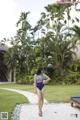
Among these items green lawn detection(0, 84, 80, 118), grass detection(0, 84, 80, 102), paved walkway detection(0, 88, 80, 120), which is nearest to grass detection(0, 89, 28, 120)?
green lawn detection(0, 84, 80, 118)

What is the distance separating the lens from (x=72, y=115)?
13070 millimetres

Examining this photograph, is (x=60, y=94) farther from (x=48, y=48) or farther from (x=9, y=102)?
(x=48, y=48)

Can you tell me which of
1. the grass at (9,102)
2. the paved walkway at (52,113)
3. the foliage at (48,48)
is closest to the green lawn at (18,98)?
the grass at (9,102)

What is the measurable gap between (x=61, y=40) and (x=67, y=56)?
175 centimetres

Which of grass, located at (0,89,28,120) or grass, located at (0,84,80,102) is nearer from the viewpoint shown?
grass, located at (0,89,28,120)

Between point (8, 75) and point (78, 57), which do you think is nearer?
point (78, 57)

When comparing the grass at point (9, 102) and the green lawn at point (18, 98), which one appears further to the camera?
the green lawn at point (18, 98)

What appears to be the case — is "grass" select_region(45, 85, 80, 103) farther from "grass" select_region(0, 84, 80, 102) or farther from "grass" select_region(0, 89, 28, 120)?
"grass" select_region(0, 89, 28, 120)

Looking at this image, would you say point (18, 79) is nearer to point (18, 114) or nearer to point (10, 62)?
point (10, 62)

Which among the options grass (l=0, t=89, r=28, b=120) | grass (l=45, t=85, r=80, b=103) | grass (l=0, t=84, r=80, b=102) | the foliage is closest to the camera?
grass (l=0, t=89, r=28, b=120)

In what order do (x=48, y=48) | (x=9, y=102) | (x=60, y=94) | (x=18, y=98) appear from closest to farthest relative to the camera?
(x=9, y=102) < (x=18, y=98) < (x=60, y=94) < (x=48, y=48)

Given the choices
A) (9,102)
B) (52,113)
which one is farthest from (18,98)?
(52,113)

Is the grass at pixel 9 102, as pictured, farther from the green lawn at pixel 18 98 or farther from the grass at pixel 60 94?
the grass at pixel 60 94

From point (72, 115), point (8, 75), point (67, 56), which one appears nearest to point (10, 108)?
point (72, 115)
